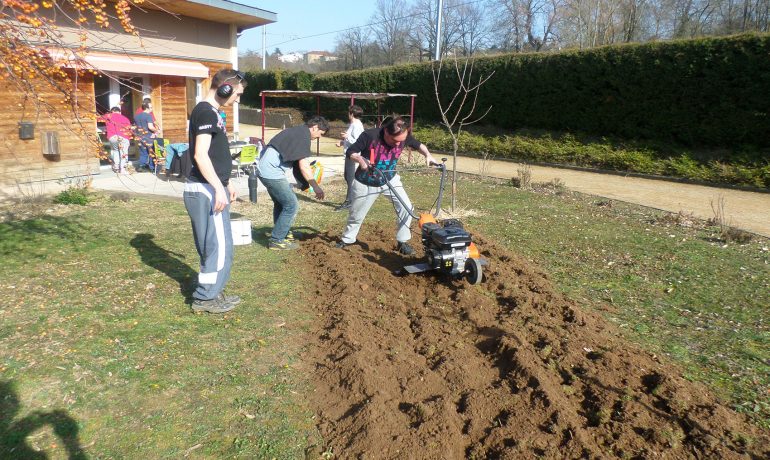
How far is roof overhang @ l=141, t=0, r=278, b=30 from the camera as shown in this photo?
1593 centimetres

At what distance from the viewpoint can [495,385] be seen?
4066 millimetres

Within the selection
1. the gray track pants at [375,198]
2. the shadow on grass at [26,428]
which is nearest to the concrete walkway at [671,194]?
the gray track pants at [375,198]

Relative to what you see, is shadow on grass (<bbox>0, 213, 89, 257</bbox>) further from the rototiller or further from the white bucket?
the rototiller

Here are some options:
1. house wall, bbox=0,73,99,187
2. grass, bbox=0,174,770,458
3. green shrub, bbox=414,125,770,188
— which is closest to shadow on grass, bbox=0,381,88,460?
grass, bbox=0,174,770,458

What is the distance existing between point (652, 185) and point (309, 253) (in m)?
12.5

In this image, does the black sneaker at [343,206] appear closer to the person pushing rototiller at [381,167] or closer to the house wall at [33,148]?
the person pushing rototiller at [381,167]

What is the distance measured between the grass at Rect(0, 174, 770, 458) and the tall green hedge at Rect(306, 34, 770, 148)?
9.70 meters

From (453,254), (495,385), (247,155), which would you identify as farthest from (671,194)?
(495,385)

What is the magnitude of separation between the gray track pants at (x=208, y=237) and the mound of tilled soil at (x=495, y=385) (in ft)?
3.38

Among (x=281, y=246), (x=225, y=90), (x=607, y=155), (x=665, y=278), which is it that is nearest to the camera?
(x=225, y=90)

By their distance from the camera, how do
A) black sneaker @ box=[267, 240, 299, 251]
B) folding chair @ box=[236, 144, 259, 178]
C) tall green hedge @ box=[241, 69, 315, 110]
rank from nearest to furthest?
black sneaker @ box=[267, 240, 299, 251], folding chair @ box=[236, 144, 259, 178], tall green hedge @ box=[241, 69, 315, 110]

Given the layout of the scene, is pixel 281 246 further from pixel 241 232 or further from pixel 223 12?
pixel 223 12

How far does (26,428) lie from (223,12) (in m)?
15.8

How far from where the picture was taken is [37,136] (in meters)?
12.9
